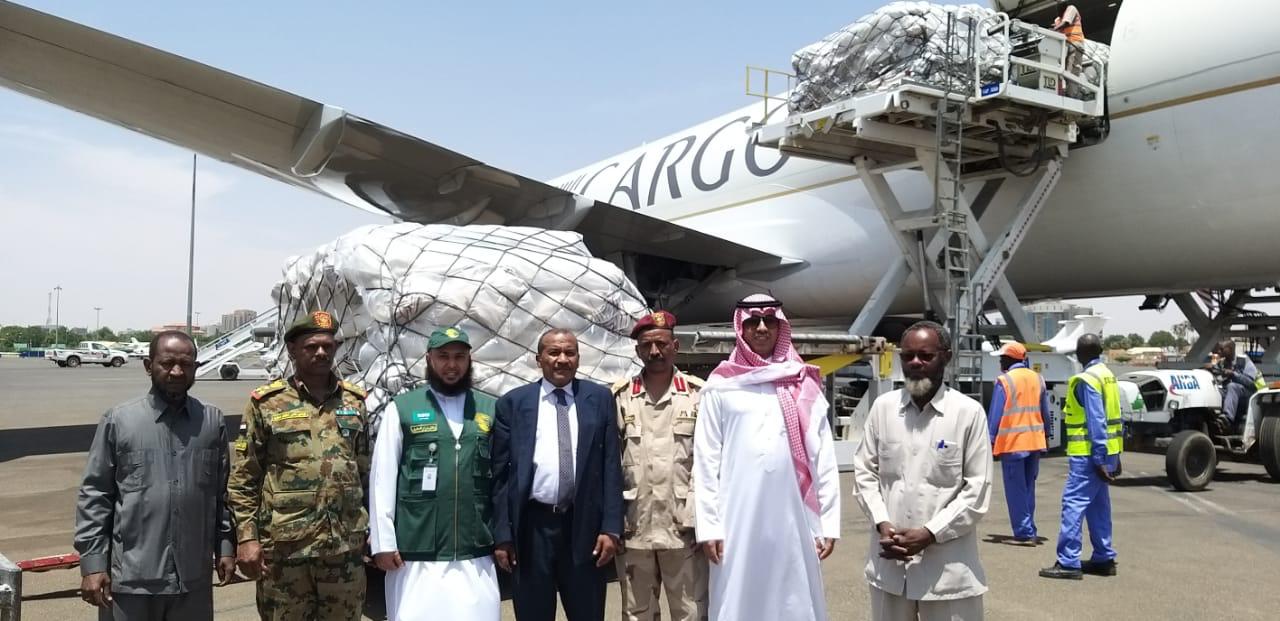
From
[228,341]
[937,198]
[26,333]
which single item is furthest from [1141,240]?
[26,333]

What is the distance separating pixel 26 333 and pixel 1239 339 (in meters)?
161

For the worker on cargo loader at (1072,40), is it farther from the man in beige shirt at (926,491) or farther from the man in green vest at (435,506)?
the man in green vest at (435,506)

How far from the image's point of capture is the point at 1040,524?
769cm

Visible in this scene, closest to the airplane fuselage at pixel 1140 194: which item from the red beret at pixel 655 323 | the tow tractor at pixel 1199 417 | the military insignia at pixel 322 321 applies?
the tow tractor at pixel 1199 417

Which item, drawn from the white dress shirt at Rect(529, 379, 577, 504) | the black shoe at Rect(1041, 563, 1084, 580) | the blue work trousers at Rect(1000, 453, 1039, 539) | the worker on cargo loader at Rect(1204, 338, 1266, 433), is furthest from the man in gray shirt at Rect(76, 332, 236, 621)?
the worker on cargo loader at Rect(1204, 338, 1266, 433)

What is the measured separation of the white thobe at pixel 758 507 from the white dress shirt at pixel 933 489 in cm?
21

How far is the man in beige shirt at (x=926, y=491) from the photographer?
134 inches

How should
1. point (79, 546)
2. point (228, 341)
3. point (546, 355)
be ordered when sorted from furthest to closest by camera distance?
point (228, 341)
point (546, 355)
point (79, 546)

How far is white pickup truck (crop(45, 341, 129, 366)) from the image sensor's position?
2284 inches

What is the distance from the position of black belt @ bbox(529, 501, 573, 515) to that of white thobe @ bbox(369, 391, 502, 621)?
0.30 meters

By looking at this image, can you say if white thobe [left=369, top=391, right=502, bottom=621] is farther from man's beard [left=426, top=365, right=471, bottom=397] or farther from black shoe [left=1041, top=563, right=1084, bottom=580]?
black shoe [left=1041, top=563, right=1084, bottom=580]

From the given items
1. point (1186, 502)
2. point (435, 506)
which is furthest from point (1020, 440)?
point (435, 506)

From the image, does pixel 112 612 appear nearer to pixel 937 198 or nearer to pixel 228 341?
pixel 937 198

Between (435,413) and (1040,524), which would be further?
(1040,524)
